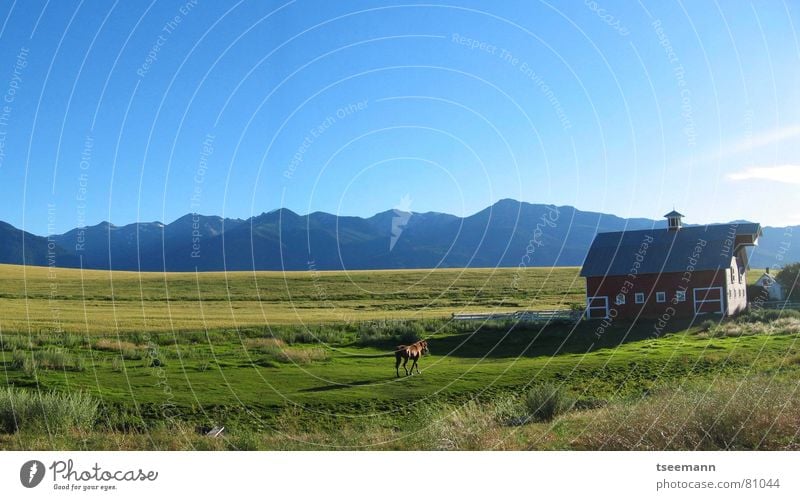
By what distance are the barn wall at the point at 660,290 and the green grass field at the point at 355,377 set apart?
Answer: 9.71ft

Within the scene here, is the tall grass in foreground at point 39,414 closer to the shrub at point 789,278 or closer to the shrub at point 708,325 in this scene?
the shrub at point 708,325

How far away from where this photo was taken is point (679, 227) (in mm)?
44906

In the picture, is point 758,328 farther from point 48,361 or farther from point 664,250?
point 48,361

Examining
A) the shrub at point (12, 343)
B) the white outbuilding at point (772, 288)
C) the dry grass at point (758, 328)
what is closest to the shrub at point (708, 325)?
the dry grass at point (758, 328)

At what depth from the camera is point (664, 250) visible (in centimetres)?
4362

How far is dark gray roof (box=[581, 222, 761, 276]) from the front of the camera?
41191mm

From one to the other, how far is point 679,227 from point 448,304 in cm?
2508

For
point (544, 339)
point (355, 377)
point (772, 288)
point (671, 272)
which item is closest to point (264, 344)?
point (355, 377)

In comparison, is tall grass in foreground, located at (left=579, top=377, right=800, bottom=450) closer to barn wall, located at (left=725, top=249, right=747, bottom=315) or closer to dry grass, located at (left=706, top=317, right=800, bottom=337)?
dry grass, located at (left=706, top=317, right=800, bottom=337)

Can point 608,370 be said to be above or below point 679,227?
below

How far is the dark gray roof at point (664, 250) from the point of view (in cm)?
4119

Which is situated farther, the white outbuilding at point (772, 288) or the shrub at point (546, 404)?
the white outbuilding at point (772, 288)
